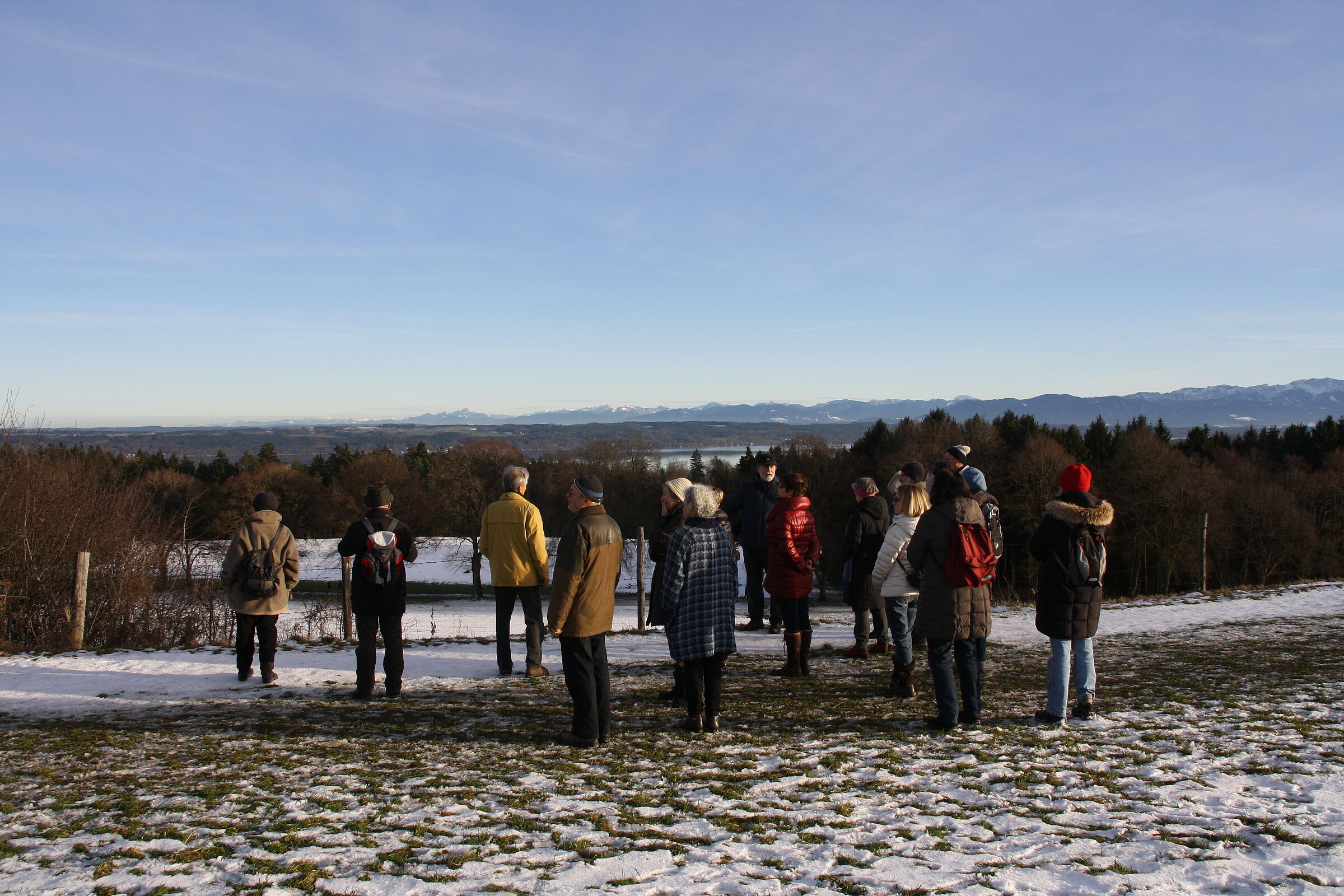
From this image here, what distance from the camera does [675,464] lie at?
7756 centimetres

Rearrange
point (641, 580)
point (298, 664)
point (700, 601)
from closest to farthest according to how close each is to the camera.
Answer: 1. point (700, 601)
2. point (298, 664)
3. point (641, 580)

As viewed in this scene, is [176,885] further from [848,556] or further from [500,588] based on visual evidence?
[848,556]

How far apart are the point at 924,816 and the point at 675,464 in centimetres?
7339

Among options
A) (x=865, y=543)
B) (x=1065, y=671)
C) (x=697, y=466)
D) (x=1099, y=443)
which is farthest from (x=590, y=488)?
(x=697, y=466)

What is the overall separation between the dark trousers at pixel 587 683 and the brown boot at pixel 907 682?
9.21ft

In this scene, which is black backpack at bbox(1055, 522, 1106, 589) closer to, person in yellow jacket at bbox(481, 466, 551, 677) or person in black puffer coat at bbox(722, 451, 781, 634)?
person in black puffer coat at bbox(722, 451, 781, 634)

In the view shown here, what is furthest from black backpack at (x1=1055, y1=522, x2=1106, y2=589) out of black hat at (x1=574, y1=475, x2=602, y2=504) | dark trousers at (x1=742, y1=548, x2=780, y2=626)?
dark trousers at (x1=742, y1=548, x2=780, y2=626)

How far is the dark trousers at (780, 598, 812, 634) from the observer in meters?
7.67

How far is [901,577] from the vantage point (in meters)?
7.15

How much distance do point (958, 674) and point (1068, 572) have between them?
3.73 ft

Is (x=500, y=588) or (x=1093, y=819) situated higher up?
(x=500, y=588)

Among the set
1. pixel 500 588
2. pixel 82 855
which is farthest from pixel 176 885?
pixel 500 588

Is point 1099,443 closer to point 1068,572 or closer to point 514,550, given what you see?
point 1068,572

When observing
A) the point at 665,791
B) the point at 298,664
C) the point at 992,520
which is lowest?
the point at 298,664
